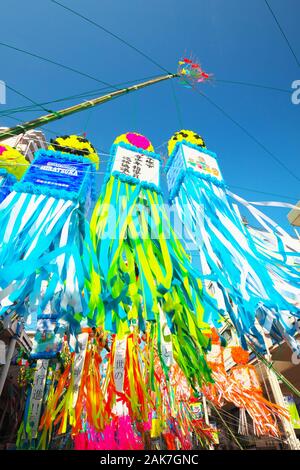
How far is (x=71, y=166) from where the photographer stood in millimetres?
2457

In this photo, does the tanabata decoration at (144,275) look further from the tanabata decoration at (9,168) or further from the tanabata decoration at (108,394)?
the tanabata decoration at (9,168)

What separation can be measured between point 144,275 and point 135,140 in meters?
1.89

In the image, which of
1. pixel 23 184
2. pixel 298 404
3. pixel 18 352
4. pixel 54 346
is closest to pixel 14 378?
pixel 18 352

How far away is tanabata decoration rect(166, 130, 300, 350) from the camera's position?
1.71 metres

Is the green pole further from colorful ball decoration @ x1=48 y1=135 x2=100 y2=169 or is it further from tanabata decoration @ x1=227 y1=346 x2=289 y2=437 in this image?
tanabata decoration @ x1=227 y1=346 x2=289 y2=437

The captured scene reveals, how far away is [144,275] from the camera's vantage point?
67.9 inches

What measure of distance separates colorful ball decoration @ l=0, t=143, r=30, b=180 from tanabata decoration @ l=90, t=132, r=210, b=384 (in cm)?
96

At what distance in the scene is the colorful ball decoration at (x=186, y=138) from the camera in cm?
314

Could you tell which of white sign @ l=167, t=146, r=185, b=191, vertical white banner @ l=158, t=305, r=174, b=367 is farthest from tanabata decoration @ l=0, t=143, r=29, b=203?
vertical white banner @ l=158, t=305, r=174, b=367

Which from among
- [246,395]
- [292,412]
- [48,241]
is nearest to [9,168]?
[48,241]

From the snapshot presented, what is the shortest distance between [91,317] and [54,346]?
15.3 ft
